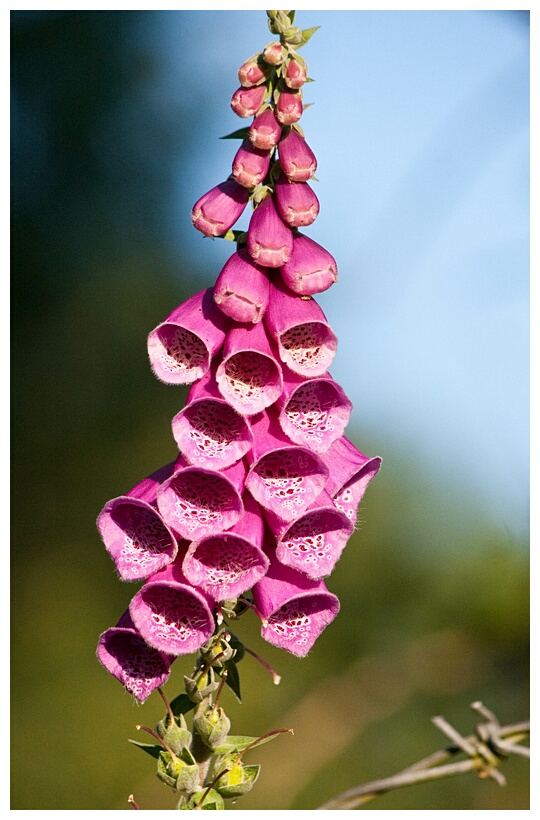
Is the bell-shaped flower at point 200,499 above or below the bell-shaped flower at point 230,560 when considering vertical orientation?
above

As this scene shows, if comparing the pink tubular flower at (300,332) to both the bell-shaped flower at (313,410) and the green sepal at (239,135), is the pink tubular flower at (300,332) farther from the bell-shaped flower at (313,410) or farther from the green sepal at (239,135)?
the green sepal at (239,135)

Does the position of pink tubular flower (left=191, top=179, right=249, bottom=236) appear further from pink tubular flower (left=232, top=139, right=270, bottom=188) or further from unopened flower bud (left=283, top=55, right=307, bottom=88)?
unopened flower bud (left=283, top=55, right=307, bottom=88)

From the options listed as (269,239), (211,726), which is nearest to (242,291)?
(269,239)

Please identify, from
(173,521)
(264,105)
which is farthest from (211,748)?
(264,105)

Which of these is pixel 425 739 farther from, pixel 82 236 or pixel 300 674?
pixel 82 236

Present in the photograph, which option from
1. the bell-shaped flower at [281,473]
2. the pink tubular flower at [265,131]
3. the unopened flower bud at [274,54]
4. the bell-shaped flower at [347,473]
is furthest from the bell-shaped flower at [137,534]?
the unopened flower bud at [274,54]

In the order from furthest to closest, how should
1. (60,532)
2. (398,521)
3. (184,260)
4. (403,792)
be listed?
(184,260) < (60,532) < (398,521) < (403,792)

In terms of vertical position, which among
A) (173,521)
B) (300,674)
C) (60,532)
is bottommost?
(300,674)

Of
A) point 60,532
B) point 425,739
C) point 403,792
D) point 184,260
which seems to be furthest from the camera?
point 184,260
